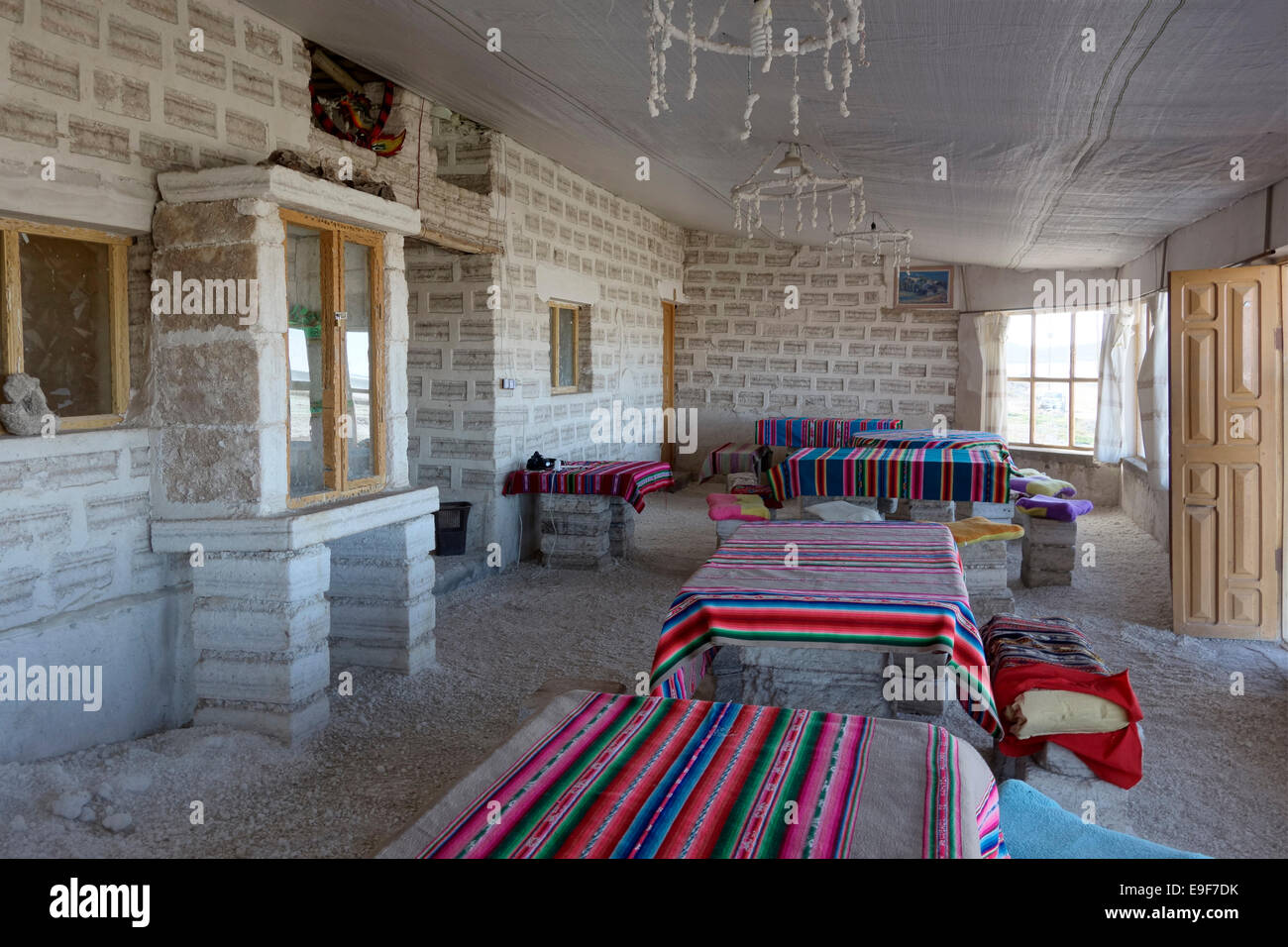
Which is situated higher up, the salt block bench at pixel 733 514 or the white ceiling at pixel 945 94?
the white ceiling at pixel 945 94

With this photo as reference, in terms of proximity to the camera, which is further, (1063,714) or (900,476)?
(900,476)

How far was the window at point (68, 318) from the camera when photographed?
3.45 m

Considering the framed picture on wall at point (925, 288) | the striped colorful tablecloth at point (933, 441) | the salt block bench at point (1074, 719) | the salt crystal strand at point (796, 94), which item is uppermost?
the framed picture on wall at point (925, 288)

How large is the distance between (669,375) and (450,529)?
19.6 feet

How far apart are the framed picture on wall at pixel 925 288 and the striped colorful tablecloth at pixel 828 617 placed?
873cm

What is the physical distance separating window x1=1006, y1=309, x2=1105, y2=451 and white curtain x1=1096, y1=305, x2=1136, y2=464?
2.12 ft

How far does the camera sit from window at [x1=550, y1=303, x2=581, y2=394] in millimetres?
8336

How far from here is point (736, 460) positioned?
11445 millimetres

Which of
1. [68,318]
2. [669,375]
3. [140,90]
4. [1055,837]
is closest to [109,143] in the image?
[140,90]

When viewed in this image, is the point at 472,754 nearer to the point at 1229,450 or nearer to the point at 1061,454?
the point at 1229,450

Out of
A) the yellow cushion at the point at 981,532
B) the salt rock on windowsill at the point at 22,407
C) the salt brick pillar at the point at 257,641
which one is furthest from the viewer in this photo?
the yellow cushion at the point at 981,532

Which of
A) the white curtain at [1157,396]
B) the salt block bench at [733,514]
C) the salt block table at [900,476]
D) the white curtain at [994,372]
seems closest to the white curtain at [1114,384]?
the white curtain at [994,372]

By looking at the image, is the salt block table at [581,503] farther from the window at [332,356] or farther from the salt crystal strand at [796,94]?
the salt crystal strand at [796,94]
